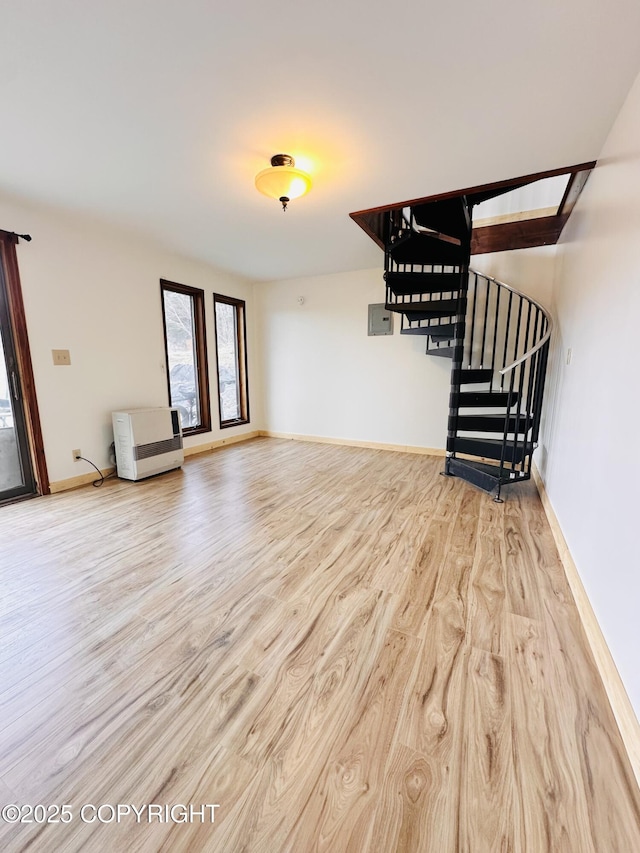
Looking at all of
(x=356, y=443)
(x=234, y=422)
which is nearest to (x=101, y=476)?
(x=234, y=422)

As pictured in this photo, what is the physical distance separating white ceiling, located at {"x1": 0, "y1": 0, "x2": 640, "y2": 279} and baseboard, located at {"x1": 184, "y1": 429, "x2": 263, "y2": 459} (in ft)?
9.49

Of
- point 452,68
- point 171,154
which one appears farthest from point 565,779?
point 171,154

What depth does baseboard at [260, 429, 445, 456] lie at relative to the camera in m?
4.61

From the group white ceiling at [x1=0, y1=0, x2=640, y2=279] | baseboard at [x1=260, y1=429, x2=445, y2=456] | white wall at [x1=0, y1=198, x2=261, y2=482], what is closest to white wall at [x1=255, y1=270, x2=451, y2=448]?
baseboard at [x1=260, y1=429, x2=445, y2=456]

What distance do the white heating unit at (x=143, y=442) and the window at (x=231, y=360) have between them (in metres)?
1.35

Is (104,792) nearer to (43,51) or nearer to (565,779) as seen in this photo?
(565,779)

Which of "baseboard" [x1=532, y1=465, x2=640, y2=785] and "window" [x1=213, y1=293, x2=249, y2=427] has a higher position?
"window" [x1=213, y1=293, x2=249, y2=427]

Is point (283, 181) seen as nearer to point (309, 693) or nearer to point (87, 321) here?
point (87, 321)

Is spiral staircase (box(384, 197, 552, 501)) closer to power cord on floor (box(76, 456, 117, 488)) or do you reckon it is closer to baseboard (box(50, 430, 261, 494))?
baseboard (box(50, 430, 261, 494))

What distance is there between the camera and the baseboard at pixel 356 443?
4613mm

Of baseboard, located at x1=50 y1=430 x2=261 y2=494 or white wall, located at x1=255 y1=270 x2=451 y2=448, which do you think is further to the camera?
white wall, located at x1=255 y1=270 x2=451 y2=448

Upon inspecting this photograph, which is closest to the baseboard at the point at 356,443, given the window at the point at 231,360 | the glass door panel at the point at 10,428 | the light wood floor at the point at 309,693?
the window at the point at 231,360

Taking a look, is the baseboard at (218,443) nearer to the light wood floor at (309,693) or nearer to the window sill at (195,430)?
the window sill at (195,430)

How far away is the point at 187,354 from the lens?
4.64 m
